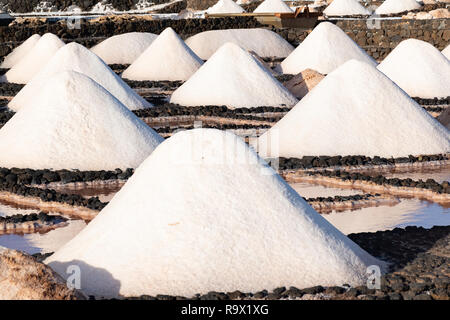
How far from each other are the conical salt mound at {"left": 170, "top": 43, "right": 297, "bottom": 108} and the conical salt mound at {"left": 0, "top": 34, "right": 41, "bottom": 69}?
7.11 m

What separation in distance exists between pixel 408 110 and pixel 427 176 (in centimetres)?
143

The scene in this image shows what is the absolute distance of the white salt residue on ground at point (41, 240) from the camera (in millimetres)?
7342

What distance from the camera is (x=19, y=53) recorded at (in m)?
21.9

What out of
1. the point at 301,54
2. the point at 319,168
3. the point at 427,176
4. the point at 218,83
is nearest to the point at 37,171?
the point at 319,168

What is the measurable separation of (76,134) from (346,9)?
881 inches

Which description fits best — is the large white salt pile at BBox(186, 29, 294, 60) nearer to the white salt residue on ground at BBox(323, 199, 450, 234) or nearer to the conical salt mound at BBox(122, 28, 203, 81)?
the conical salt mound at BBox(122, 28, 203, 81)

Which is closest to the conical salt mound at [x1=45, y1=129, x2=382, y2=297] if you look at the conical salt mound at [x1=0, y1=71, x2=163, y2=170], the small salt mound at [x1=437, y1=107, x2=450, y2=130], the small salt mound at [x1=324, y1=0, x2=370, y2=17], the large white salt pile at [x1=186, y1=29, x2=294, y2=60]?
the conical salt mound at [x1=0, y1=71, x2=163, y2=170]

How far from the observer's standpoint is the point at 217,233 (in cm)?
575

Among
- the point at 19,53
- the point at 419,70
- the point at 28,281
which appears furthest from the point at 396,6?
the point at 28,281

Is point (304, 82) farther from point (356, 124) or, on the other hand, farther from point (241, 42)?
point (241, 42)

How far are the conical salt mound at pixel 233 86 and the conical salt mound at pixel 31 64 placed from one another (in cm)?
448

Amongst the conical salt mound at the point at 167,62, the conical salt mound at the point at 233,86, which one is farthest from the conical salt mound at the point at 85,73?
the conical salt mound at the point at 167,62
